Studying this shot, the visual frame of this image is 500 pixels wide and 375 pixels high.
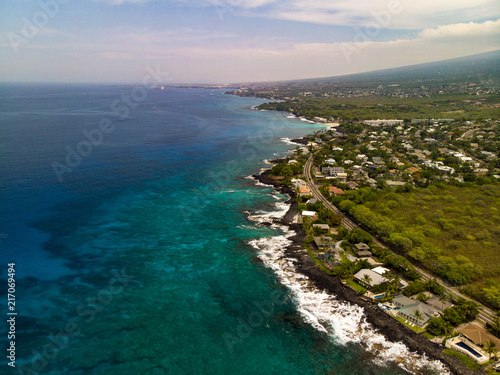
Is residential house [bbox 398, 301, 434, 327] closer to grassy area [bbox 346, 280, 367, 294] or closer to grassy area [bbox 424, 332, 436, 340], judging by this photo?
grassy area [bbox 424, 332, 436, 340]

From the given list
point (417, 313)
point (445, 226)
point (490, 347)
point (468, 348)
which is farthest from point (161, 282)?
point (445, 226)

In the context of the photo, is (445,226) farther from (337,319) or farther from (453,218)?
(337,319)

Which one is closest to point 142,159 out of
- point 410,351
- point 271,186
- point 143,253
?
point 271,186

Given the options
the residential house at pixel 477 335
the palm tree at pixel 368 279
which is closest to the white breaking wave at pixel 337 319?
the palm tree at pixel 368 279

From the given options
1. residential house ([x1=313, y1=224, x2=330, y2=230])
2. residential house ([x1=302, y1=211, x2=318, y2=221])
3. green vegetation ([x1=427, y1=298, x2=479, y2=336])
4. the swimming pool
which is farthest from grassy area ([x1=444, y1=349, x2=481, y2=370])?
residential house ([x1=302, y1=211, x2=318, y2=221])

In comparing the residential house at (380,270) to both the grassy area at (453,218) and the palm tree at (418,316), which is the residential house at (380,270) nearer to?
the grassy area at (453,218)

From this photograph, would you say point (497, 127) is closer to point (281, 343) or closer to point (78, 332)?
point (281, 343)
